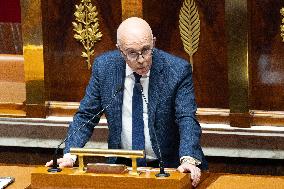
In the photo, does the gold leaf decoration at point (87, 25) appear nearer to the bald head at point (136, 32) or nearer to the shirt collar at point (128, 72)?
the shirt collar at point (128, 72)

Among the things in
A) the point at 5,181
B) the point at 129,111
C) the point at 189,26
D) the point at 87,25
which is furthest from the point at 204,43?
the point at 5,181

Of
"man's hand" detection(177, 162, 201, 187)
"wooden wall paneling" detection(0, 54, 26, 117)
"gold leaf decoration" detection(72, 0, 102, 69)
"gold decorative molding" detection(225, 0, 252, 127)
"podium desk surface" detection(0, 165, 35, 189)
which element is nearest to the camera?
"man's hand" detection(177, 162, 201, 187)

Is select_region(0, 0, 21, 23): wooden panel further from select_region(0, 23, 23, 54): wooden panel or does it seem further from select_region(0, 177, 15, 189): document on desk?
select_region(0, 177, 15, 189): document on desk

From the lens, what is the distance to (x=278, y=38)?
15.3ft

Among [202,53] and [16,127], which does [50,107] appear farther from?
[202,53]

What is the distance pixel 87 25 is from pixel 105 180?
1.96m

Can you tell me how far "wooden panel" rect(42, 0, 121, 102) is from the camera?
496 cm

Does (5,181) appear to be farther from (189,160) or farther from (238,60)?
(238,60)

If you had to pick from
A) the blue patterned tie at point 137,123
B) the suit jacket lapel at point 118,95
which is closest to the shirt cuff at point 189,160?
the blue patterned tie at point 137,123

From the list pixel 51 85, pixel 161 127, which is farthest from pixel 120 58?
pixel 51 85

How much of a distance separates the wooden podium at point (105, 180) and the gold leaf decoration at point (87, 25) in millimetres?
1774

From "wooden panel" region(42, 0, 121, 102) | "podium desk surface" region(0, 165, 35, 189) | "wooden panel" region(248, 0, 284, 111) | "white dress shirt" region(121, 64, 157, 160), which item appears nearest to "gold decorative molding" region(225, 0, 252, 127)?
"wooden panel" region(248, 0, 284, 111)

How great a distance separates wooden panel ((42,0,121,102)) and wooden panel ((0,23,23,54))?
1.53 ft

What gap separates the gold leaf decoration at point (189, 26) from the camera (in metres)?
4.73
